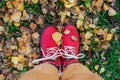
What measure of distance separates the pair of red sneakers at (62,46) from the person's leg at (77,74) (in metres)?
0.15

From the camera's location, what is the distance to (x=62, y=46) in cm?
250

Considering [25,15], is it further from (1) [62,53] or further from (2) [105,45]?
(2) [105,45]

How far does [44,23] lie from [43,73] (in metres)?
0.49

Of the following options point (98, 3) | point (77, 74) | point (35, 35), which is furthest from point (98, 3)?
point (77, 74)

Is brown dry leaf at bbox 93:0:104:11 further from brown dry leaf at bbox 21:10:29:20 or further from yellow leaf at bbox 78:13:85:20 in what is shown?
brown dry leaf at bbox 21:10:29:20

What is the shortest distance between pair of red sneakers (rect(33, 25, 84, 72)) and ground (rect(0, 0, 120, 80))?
0.04 meters

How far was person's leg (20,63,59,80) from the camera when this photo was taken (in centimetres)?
210

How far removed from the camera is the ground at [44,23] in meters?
2.48

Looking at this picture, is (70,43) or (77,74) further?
(70,43)

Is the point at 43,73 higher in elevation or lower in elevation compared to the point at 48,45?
lower

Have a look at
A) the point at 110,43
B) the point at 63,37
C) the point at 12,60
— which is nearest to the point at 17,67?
the point at 12,60

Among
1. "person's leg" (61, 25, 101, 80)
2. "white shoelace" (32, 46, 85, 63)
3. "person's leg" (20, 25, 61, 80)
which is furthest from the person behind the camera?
"white shoelace" (32, 46, 85, 63)

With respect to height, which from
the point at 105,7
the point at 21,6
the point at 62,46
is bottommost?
the point at 62,46

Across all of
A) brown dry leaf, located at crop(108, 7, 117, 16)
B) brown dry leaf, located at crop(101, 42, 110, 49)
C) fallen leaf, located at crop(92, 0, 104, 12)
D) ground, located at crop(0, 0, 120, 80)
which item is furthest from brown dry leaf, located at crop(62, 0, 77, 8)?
brown dry leaf, located at crop(101, 42, 110, 49)
